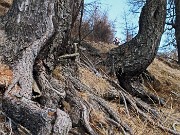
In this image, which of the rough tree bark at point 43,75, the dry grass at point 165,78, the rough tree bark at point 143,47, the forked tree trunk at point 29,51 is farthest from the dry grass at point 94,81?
the dry grass at point 165,78

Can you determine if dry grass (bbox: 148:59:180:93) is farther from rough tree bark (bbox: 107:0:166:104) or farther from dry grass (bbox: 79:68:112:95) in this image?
dry grass (bbox: 79:68:112:95)

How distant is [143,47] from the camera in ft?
25.1

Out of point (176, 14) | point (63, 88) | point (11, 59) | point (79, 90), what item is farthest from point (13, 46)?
point (176, 14)

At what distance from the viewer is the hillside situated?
513 centimetres

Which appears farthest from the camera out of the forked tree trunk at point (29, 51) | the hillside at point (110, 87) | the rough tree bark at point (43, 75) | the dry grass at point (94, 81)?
the dry grass at point (94, 81)

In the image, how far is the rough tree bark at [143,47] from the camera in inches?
302

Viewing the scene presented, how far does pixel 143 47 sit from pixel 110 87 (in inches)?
43.3

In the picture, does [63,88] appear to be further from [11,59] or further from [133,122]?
[133,122]

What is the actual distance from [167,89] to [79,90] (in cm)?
337

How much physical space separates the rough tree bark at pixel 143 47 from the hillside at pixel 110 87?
11.0 inches

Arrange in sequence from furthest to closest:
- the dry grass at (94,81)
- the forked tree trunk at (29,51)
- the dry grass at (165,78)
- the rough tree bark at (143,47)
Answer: the dry grass at (165,78) < the rough tree bark at (143,47) < the dry grass at (94,81) < the forked tree trunk at (29,51)

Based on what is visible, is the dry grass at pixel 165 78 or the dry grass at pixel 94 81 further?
the dry grass at pixel 165 78

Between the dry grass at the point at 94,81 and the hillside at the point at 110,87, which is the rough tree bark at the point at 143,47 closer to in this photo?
the hillside at the point at 110,87

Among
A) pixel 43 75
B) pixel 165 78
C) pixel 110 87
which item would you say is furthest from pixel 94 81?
pixel 165 78
